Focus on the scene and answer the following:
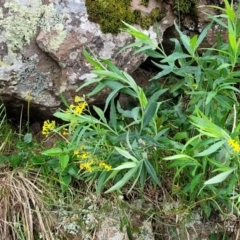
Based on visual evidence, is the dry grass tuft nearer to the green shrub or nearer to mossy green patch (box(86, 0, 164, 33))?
the green shrub

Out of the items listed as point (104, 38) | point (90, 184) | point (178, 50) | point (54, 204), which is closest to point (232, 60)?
point (178, 50)

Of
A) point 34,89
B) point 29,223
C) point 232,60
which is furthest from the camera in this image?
point 34,89

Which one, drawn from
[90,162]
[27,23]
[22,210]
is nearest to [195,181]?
[90,162]

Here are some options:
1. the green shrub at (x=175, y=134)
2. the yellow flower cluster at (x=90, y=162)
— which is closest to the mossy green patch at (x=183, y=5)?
the green shrub at (x=175, y=134)

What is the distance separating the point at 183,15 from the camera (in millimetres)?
2502

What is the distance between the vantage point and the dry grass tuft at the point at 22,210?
2199 mm

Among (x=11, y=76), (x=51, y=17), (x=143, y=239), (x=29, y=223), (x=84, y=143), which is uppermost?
(x=51, y=17)

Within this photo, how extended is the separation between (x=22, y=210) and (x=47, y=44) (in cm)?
68

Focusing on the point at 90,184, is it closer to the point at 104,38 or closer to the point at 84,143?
the point at 84,143

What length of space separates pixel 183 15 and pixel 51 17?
60cm

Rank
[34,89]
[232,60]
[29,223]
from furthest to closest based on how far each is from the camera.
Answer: [34,89]
[29,223]
[232,60]

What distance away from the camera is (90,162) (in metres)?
2.02

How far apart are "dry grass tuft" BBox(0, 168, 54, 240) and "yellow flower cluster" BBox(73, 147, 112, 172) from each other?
1.03 ft

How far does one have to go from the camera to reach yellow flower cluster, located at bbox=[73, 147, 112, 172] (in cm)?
199
